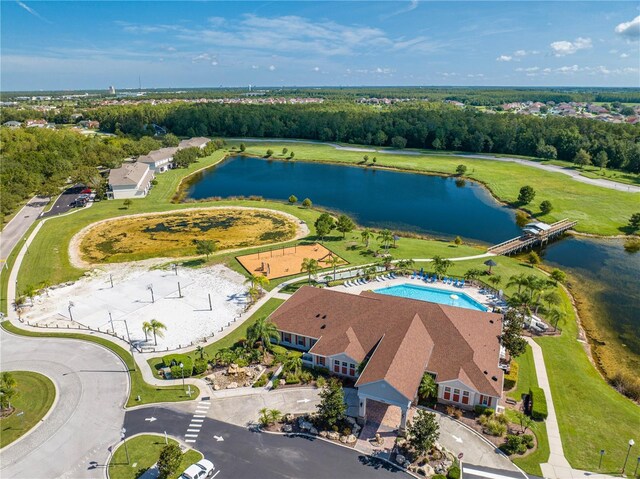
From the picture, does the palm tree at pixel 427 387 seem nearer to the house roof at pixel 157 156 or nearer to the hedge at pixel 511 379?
the hedge at pixel 511 379

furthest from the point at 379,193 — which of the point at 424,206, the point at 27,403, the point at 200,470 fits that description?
the point at 200,470

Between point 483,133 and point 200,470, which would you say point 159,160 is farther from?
point 483,133

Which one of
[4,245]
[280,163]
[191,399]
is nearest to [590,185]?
[280,163]

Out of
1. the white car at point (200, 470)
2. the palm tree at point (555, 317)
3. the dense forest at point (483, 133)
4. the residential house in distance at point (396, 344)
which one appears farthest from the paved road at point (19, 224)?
the dense forest at point (483, 133)

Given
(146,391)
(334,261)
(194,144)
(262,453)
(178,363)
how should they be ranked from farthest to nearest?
(194,144) < (334,261) < (178,363) < (146,391) < (262,453)

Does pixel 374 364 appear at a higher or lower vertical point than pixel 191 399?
higher

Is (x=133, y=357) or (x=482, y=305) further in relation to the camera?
(x=482, y=305)

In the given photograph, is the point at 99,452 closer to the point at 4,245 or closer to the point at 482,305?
the point at 482,305
